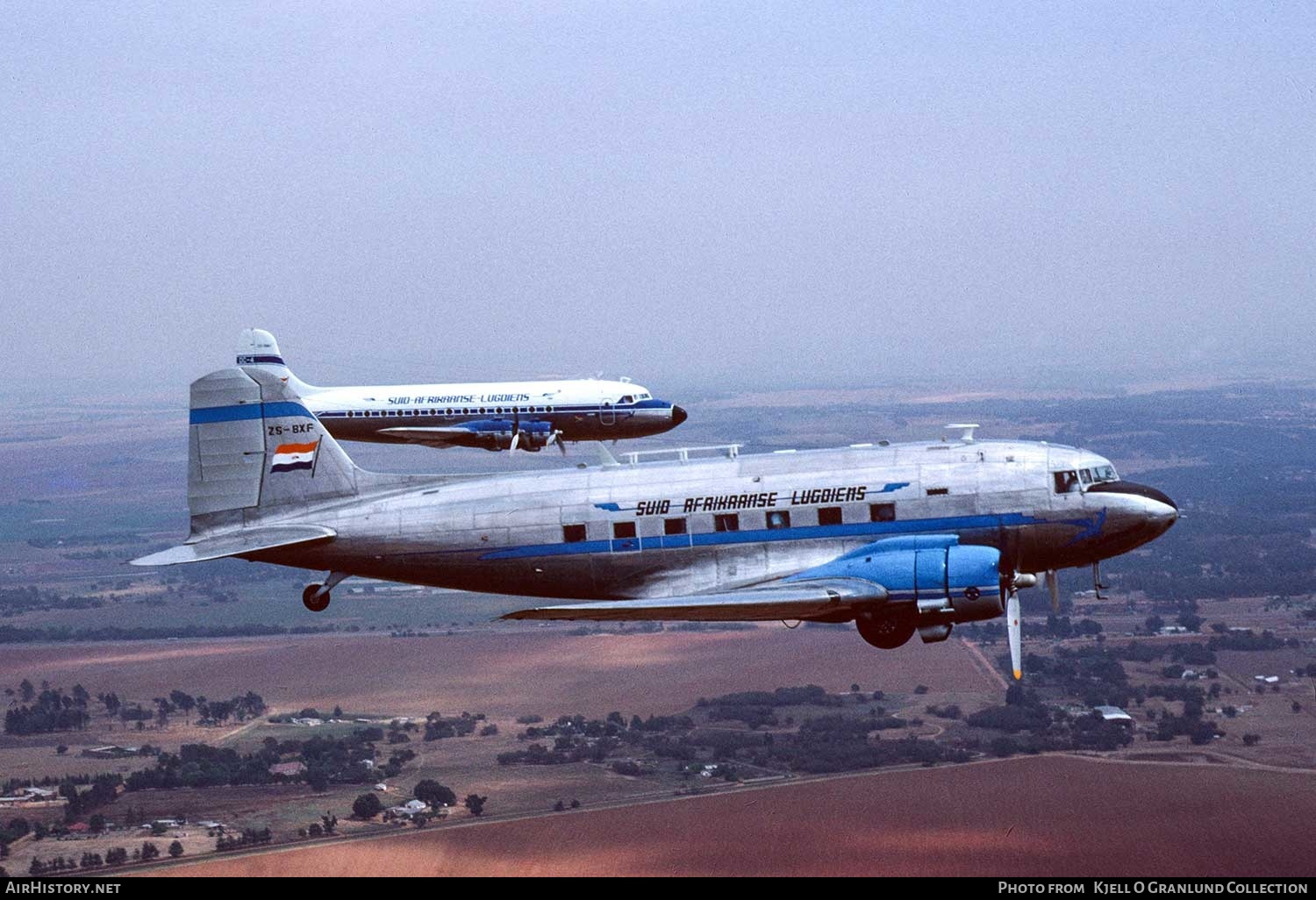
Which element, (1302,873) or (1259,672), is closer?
(1302,873)

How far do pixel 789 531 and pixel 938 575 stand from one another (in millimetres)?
4337

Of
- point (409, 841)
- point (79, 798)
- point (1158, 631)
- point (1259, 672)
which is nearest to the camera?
point (409, 841)

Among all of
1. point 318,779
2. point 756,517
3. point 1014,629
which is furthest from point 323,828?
point 1014,629

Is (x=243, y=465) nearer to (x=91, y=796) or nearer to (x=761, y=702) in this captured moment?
(x=91, y=796)

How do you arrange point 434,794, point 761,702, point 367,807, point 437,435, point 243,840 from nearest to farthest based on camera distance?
point 437,435, point 243,840, point 434,794, point 367,807, point 761,702

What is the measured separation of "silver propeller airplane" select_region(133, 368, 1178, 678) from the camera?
38531mm

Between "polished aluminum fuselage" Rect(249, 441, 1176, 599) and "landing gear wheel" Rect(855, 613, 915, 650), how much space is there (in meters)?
2.11

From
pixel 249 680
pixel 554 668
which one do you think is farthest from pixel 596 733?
pixel 249 680

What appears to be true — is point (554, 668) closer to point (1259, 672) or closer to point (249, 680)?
point (249, 680)

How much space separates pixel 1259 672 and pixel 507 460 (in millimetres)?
123864

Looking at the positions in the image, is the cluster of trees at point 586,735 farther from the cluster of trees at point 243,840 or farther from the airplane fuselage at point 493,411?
the airplane fuselage at point 493,411

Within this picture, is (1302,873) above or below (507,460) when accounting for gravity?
below

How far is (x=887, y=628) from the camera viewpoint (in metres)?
39.2

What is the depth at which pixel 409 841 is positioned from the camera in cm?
12338
